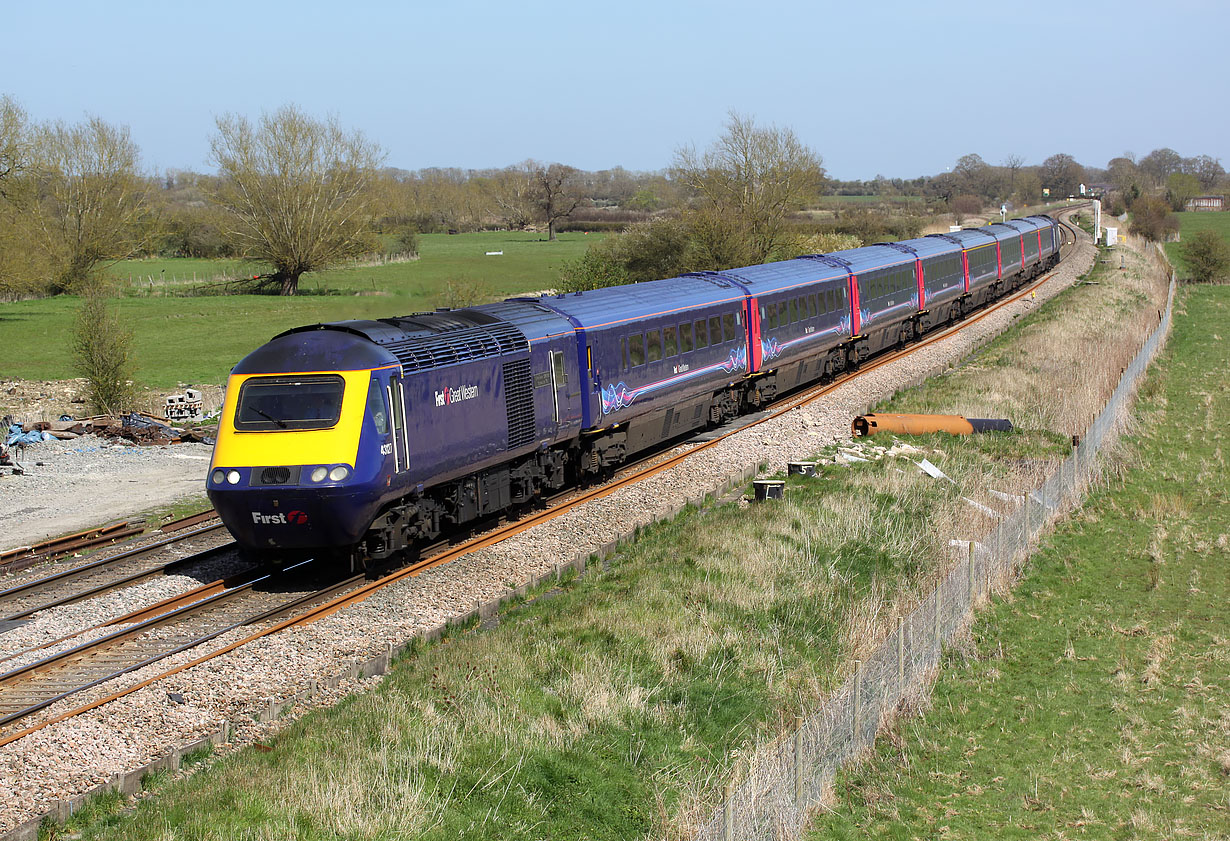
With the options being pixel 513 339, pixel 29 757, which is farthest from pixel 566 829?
pixel 513 339

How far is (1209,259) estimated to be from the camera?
73500 millimetres

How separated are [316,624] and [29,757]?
4014 millimetres

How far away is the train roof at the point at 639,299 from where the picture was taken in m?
21.4

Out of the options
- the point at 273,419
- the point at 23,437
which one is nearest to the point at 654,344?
the point at 273,419

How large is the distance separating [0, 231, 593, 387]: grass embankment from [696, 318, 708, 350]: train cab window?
7513 mm

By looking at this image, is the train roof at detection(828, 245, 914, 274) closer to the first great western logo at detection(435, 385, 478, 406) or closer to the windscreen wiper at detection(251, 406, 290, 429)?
the first great western logo at detection(435, 385, 478, 406)

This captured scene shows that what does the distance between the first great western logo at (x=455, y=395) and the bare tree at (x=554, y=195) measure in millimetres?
94222

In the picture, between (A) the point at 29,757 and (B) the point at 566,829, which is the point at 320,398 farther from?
(B) the point at 566,829

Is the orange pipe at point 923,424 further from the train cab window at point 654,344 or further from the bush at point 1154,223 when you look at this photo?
the bush at point 1154,223

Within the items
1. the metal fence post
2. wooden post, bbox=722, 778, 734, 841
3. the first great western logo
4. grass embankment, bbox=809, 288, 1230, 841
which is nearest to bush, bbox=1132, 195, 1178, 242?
grass embankment, bbox=809, 288, 1230, 841

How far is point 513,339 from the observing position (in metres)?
18.5

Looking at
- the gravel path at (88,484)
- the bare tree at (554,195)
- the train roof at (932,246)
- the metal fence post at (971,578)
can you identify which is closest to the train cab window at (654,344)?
the metal fence post at (971,578)

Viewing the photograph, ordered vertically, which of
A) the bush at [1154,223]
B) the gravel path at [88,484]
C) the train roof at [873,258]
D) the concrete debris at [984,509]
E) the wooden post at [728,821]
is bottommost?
the concrete debris at [984,509]

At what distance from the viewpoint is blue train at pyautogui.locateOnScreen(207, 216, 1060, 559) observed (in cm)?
1470
